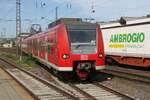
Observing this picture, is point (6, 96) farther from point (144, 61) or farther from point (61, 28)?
point (144, 61)

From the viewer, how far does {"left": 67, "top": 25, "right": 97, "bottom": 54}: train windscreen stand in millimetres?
17062

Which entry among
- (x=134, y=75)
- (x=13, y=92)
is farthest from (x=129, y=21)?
(x=13, y=92)

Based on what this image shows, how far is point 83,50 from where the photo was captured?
672 inches

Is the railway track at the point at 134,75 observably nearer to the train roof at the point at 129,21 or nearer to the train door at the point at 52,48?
the train roof at the point at 129,21

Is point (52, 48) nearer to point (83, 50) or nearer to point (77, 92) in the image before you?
point (83, 50)

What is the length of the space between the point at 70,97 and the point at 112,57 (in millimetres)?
15768

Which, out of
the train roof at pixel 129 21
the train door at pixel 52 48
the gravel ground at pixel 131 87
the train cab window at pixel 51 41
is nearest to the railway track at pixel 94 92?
the gravel ground at pixel 131 87

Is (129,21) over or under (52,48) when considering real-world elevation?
over

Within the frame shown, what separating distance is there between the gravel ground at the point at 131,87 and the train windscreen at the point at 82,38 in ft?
5.76

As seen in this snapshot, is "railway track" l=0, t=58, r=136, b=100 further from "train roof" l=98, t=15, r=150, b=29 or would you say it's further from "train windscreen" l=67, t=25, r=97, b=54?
"train roof" l=98, t=15, r=150, b=29

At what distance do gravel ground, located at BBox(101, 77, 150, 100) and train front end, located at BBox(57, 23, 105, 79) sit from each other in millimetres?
1101

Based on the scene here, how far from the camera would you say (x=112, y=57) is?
2852cm

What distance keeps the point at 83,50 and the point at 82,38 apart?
555mm

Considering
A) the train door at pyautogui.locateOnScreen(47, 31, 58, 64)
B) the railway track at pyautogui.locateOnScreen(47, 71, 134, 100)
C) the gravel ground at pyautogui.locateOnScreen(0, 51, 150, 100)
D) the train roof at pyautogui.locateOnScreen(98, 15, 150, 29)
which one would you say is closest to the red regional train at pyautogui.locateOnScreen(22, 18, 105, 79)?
the train door at pyautogui.locateOnScreen(47, 31, 58, 64)
